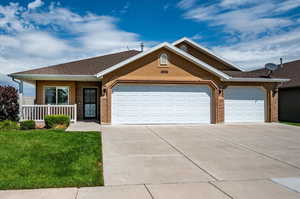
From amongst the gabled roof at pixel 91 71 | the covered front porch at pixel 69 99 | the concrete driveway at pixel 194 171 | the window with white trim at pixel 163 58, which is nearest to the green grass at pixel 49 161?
the concrete driveway at pixel 194 171

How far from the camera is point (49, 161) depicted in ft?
20.8

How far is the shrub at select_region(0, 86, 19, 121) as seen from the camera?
539 inches

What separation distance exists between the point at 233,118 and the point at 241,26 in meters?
7.06

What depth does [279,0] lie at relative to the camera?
1290 centimetres

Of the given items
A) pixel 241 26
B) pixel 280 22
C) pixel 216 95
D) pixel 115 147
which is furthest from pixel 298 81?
pixel 115 147

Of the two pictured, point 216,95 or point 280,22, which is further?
point 280,22

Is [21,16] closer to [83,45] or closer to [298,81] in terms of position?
[83,45]

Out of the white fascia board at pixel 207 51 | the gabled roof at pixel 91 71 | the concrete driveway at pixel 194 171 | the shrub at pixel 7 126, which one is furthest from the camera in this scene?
the white fascia board at pixel 207 51

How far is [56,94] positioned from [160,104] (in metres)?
7.11

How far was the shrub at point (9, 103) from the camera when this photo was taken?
539 inches

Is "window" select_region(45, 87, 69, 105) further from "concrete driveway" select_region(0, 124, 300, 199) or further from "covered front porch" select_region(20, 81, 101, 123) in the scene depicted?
"concrete driveway" select_region(0, 124, 300, 199)

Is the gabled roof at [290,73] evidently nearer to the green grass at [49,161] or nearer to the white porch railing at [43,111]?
the white porch railing at [43,111]

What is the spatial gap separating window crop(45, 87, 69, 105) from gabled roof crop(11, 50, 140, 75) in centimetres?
144

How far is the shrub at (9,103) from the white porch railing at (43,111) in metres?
0.43
